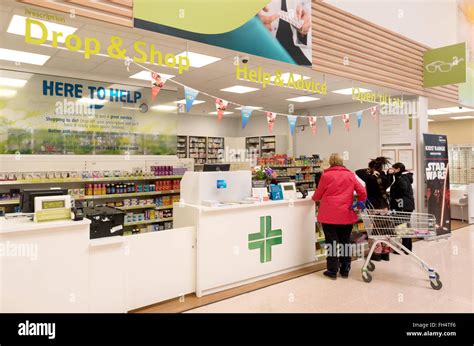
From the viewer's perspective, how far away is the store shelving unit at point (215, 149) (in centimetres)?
1273

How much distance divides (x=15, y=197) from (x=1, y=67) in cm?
231

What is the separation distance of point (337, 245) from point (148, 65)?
13.9 feet

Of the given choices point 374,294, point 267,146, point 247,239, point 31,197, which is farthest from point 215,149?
point 31,197

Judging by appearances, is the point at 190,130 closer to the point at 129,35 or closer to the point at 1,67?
the point at 1,67

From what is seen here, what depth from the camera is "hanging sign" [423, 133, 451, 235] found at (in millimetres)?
7371

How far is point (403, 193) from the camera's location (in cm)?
552

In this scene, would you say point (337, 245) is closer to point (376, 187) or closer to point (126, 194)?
point (376, 187)

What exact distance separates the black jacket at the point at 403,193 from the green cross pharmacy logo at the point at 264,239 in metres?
2.29

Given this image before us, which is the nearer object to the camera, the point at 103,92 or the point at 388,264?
the point at 388,264

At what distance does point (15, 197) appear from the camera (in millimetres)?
5281

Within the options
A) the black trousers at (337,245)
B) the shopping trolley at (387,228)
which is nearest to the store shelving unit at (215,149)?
the black trousers at (337,245)

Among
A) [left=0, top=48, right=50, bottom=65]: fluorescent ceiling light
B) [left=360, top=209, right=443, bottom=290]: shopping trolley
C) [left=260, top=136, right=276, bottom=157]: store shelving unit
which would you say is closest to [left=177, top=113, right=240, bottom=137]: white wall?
[left=260, top=136, right=276, bottom=157]: store shelving unit

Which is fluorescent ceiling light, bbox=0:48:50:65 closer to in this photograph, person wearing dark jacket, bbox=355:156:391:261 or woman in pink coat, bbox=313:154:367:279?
woman in pink coat, bbox=313:154:367:279
